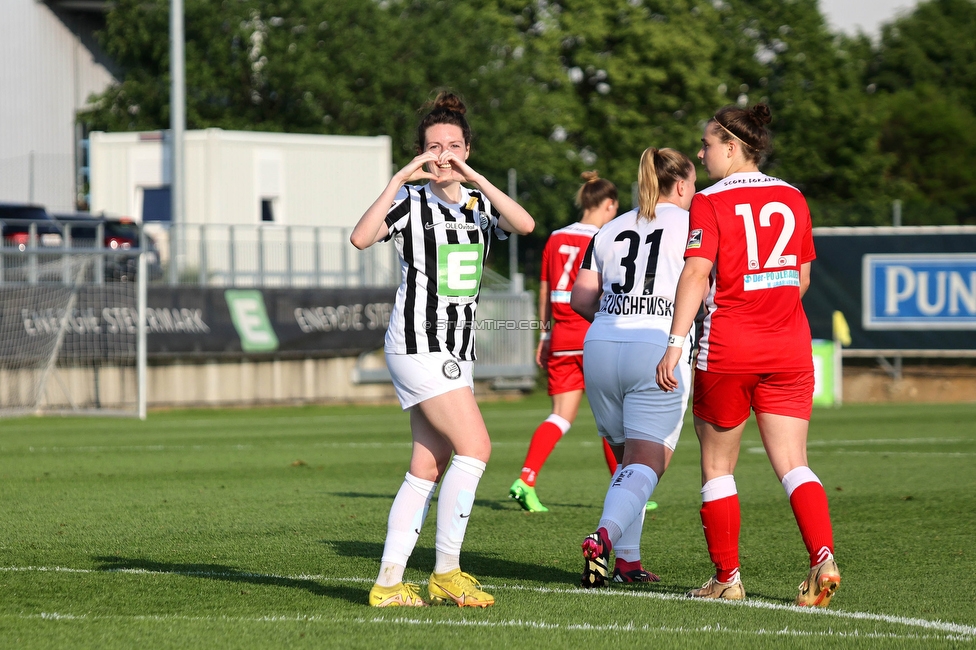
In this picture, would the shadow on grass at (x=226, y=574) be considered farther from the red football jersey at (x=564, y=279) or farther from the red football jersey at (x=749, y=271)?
the red football jersey at (x=564, y=279)

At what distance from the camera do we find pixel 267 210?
28.4 meters

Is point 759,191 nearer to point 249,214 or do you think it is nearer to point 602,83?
point 249,214

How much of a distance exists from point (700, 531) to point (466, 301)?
3125 millimetres

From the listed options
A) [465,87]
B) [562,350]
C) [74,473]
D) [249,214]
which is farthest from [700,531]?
[465,87]

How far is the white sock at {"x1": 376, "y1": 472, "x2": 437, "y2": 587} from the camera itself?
17.1 ft

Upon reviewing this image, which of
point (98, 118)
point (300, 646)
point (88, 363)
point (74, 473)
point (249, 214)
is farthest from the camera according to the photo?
point (98, 118)

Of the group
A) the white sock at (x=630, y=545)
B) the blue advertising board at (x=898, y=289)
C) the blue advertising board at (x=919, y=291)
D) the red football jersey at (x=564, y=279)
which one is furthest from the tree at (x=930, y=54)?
the white sock at (x=630, y=545)

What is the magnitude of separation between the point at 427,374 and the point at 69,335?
16065mm

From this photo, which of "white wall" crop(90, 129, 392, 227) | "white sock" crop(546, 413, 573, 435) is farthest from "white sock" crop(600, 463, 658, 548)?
"white wall" crop(90, 129, 392, 227)

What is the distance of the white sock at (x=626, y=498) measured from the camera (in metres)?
5.64

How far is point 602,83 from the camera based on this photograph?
2062 inches

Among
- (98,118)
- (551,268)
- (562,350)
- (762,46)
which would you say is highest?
(762,46)

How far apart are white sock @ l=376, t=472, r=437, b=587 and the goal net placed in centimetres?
1387

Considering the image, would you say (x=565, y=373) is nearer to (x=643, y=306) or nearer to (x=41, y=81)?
(x=643, y=306)
